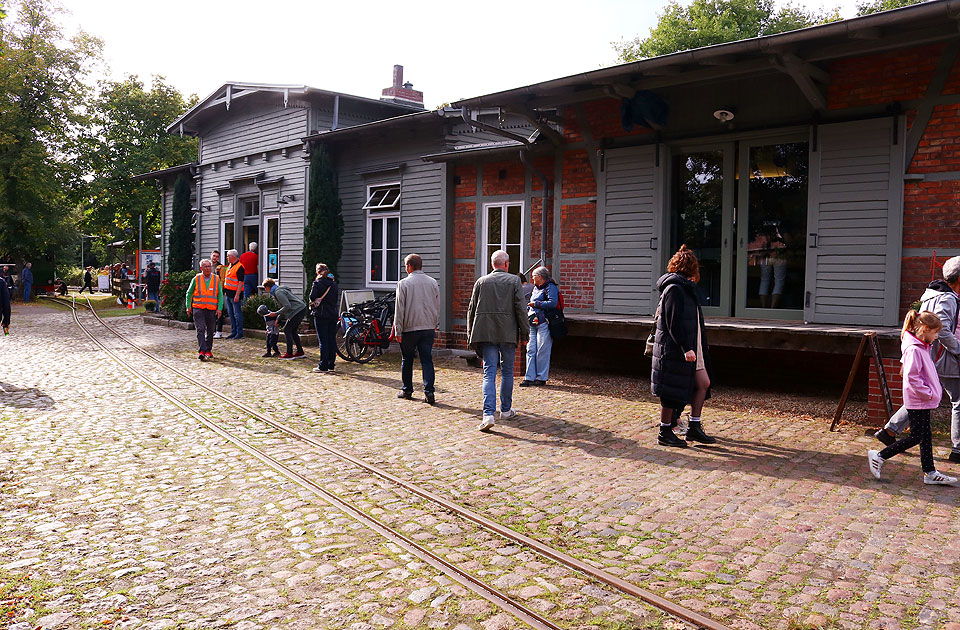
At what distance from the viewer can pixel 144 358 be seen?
13711mm

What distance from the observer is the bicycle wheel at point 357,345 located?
44.9 feet

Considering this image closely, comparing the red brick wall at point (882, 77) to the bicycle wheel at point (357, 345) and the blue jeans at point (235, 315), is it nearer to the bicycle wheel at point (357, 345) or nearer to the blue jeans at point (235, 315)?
the bicycle wheel at point (357, 345)

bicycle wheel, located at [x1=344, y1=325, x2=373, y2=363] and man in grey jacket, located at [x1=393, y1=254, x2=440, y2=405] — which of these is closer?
man in grey jacket, located at [x1=393, y1=254, x2=440, y2=405]

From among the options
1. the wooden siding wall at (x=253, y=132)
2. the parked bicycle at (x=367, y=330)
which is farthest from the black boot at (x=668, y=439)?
the wooden siding wall at (x=253, y=132)

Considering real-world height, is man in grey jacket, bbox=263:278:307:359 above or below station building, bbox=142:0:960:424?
below

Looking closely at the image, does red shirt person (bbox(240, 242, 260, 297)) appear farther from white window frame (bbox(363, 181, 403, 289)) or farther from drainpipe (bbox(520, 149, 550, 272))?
drainpipe (bbox(520, 149, 550, 272))

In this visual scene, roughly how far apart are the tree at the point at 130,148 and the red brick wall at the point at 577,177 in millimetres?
33601

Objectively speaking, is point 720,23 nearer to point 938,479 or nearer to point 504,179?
point 504,179

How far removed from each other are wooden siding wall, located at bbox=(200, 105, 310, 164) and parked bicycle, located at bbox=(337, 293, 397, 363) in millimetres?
6082

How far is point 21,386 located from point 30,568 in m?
7.44

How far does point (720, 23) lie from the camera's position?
37.7m

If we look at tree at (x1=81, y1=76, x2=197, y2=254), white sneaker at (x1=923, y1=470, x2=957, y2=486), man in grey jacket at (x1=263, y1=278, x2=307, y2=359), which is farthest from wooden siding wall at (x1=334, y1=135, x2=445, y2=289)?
tree at (x1=81, y1=76, x2=197, y2=254)

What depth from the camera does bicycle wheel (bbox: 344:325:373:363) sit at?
13672 millimetres

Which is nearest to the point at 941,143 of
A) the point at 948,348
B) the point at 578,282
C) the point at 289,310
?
the point at 948,348
